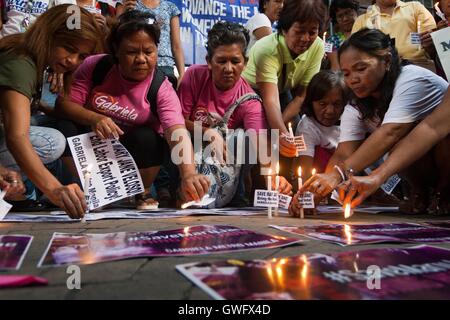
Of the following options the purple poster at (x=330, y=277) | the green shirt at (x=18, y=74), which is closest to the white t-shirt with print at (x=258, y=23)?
the green shirt at (x=18, y=74)

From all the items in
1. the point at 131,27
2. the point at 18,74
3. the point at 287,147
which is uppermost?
the point at 131,27

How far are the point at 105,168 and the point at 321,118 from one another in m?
1.54

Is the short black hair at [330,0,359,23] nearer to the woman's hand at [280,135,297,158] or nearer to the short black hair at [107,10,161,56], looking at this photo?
the woman's hand at [280,135,297,158]

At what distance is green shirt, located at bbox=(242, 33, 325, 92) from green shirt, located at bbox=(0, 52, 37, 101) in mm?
1483

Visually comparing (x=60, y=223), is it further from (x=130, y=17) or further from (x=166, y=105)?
(x=130, y=17)

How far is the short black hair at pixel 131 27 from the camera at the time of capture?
262 centimetres

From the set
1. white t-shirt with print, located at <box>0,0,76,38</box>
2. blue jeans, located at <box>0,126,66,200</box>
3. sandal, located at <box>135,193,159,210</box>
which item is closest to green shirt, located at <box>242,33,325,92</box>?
sandal, located at <box>135,193,159,210</box>

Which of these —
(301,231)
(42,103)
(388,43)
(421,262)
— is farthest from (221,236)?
(42,103)

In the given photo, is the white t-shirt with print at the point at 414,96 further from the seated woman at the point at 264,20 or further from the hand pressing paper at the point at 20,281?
the hand pressing paper at the point at 20,281

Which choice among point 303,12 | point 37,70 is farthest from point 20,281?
point 303,12

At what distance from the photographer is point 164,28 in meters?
3.43

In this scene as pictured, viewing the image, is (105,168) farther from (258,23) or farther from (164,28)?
(258,23)

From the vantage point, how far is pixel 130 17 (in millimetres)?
2678

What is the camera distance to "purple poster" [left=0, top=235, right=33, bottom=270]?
3.74 feet
